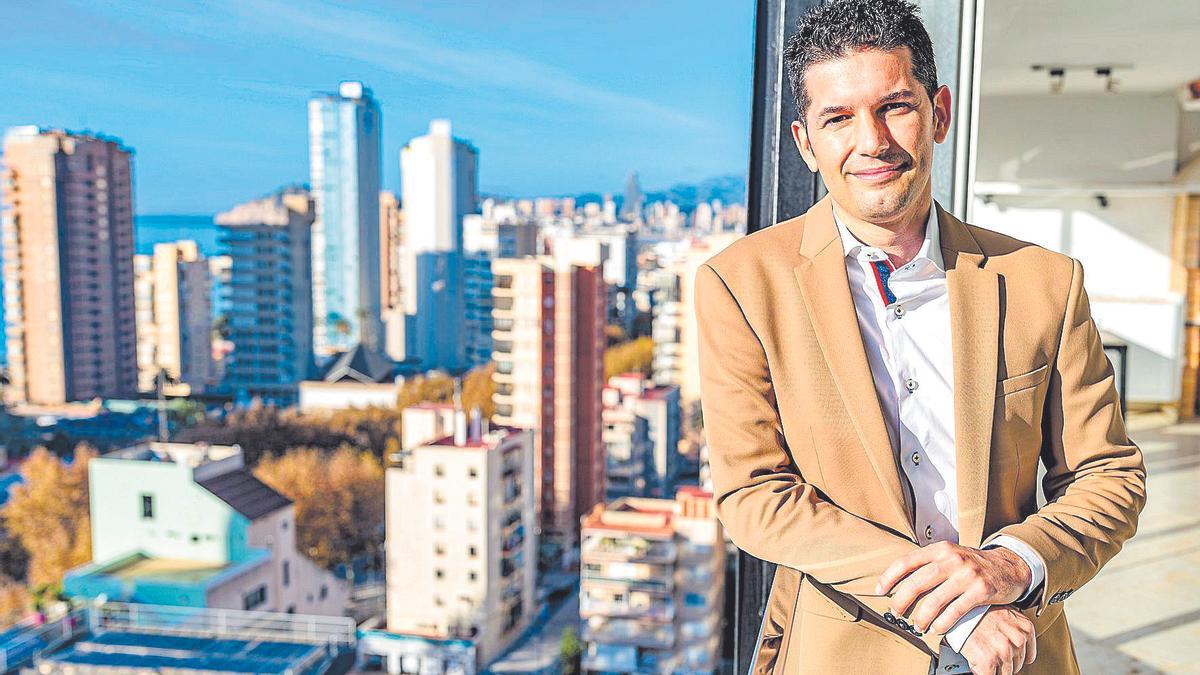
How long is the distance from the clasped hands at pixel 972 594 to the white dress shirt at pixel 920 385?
0.06 m

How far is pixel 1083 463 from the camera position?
2.10 feet

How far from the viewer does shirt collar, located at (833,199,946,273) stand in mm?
653

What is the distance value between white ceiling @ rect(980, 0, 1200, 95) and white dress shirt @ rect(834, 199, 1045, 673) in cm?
136

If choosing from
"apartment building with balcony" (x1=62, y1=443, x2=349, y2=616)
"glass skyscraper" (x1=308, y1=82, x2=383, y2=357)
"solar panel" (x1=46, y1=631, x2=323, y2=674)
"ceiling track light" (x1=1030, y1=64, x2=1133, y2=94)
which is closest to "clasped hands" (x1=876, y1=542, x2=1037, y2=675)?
"ceiling track light" (x1=1030, y1=64, x2=1133, y2=94)

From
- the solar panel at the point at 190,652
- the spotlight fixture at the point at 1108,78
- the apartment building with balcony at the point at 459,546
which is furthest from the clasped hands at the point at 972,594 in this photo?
the solar panel at the point at 190,652

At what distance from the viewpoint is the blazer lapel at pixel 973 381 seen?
614 mm

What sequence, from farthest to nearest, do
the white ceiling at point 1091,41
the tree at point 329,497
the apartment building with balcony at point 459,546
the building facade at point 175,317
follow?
the building facade at point 175,317
the tree at point 329,497
the apartment building with balcony at point 459,546
the white ceiling at point 1091,41

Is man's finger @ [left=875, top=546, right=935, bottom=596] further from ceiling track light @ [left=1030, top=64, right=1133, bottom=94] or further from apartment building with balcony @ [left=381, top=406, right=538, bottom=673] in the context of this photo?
apartment building with balcony @ [left=381, top=406, right=538, bottom=673]

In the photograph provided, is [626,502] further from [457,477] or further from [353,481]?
[353,481]

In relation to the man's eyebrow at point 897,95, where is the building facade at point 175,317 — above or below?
below

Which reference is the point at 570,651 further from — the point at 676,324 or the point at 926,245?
the point at 926,245

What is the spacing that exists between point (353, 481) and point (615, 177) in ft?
44.0

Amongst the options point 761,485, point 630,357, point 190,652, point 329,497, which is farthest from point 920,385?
point 630,357

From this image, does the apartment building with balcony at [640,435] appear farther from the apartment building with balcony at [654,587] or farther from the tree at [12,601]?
the tree at [12,601]
